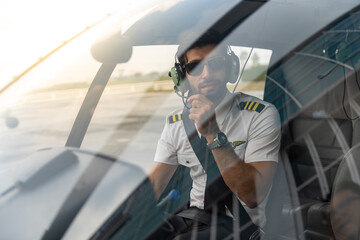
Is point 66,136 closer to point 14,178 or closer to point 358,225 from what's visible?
point 14,178

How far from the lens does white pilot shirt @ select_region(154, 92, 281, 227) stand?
4.43ft

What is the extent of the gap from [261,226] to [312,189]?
0.34 metres

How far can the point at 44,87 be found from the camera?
1.18 metres

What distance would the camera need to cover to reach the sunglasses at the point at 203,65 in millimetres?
1212

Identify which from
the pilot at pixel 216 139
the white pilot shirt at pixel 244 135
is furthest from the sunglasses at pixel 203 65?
the white pilot shirt at pixel 244 135

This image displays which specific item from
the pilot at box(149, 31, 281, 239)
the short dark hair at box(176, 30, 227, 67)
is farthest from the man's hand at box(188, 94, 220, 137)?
the short dark hair at box(176, 30, 227, 67)

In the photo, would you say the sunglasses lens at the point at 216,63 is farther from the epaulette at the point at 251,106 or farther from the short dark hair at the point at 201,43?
the epaulette at the point at 251,106

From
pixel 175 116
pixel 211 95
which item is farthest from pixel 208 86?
pixel 175 116

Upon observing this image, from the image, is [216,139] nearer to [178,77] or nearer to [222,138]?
[222,138]

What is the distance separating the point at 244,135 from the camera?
1.40 m

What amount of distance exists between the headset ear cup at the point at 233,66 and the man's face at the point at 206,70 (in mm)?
32

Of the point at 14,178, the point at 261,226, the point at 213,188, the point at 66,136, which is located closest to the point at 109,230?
the point at 14,178

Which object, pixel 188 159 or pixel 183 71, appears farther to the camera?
pixel 188 159

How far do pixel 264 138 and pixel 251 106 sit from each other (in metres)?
0.11
